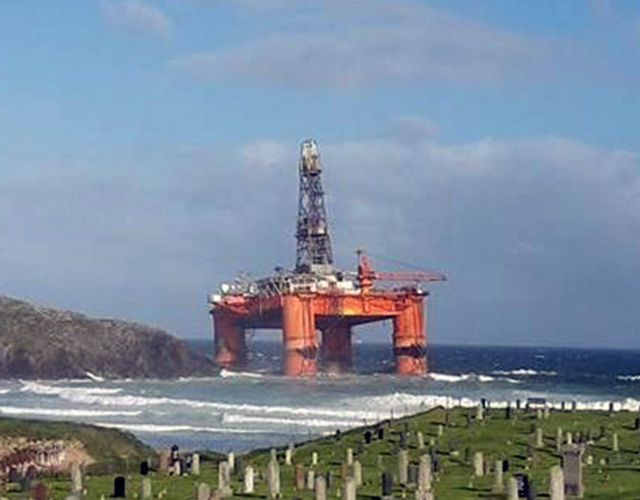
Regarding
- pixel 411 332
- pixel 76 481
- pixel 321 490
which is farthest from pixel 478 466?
pixel 411 332

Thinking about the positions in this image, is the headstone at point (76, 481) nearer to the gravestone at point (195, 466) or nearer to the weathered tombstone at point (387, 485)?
the gravestone at point (195, 466)

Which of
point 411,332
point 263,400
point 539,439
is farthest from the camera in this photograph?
point 411,332

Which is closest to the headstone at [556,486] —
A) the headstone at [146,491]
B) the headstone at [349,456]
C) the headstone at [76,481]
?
the headstone at [146,491]

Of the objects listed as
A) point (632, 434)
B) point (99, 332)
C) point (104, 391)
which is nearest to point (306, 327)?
point (104, 391)

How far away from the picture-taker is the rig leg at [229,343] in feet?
473

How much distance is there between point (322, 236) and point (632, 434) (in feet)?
357

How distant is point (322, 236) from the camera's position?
479 ft

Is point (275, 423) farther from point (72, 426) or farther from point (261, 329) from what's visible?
point (261, 329)

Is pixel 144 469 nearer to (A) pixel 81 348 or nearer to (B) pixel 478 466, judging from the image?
(B) pixel 478 466

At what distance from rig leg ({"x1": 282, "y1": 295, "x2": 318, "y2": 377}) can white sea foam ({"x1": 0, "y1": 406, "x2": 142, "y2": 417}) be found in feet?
141

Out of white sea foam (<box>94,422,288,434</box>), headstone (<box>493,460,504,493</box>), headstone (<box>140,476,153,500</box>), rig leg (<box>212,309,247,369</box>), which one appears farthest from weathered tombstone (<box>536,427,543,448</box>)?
rig leg (<box>212,309,247,369</box>)

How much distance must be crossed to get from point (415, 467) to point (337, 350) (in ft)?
354

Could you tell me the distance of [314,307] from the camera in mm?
124438

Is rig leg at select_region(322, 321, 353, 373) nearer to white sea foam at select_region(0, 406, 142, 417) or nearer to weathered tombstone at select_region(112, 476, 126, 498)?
white sea foam at select_region(0, 406, 142, 417)
